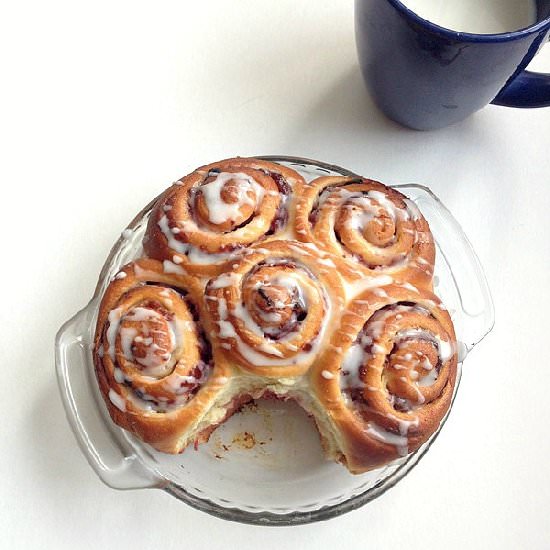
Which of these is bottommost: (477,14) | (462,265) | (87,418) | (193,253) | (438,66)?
(87,418)

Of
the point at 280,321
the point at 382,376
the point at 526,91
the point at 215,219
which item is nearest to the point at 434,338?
the point at 382,376

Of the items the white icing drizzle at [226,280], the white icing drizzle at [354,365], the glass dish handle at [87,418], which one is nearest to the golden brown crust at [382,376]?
the white icing drizzle at [354,365]

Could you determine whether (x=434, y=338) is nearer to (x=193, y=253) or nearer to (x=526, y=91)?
(x=193, y=253)

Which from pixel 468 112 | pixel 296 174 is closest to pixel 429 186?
pixel 468 112

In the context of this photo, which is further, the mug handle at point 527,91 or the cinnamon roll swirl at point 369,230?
the mug handle at point 527,91

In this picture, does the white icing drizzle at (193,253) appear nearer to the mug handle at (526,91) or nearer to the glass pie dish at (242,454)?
the glass pie dish at (242,454)

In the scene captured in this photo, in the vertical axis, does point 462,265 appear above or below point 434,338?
above
